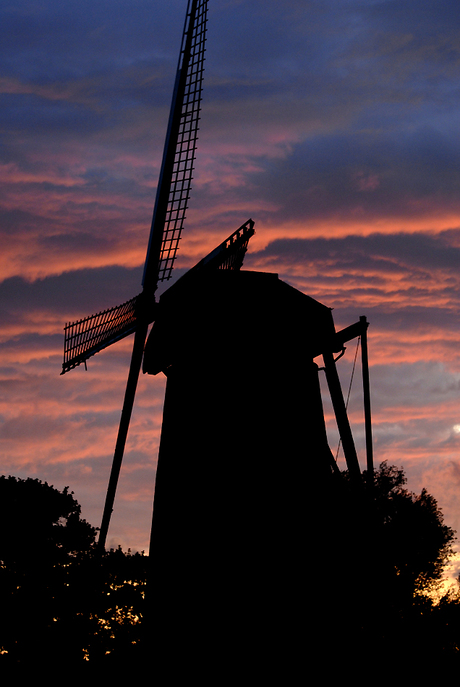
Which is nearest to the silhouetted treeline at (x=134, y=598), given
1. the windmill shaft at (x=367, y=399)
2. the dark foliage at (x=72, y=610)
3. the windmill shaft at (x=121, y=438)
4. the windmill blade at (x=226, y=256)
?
the dark foliage at (x=72, y=610)

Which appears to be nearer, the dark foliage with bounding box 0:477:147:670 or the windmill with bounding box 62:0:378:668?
the windmill with bounding box 62:0:378:668

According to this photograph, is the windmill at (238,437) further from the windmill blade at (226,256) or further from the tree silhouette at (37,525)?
the tree silhouette at (37,525)

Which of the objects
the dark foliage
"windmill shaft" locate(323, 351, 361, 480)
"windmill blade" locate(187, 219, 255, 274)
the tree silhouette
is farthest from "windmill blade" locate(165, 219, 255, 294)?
the tree silhouette

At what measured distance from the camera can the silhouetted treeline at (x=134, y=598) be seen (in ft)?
38.1

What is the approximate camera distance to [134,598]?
17.5 meters

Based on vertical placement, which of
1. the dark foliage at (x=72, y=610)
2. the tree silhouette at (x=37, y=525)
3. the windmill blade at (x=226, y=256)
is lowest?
the dark foliage at (x=72, y=610)

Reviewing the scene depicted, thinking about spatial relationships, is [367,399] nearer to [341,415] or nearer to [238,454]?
[341,415]

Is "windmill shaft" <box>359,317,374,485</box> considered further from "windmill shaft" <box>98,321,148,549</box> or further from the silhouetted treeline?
"windmill shaft" <box>98,321,148,549</box>

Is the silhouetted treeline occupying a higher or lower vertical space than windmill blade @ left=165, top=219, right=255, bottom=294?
lower

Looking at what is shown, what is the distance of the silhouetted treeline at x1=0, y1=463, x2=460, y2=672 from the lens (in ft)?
38.1

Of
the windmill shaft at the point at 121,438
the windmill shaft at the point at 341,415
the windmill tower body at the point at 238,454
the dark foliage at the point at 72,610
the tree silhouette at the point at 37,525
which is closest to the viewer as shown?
the windmill tower body at the point at 238,454

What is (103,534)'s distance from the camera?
14875 millimetres

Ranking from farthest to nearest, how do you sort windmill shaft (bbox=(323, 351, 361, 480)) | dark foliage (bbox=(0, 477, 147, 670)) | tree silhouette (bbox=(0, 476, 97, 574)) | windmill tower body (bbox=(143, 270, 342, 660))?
1. tree silhouette (bbox=(0, 476, 97, 574))
2. dark foliage (bbox=(0, 477, 147, 670))
3. windmill shaft (bbox=(323, 351, 361, 480))
4. windmill tower body (bbox=(143, 270, 342, 660))

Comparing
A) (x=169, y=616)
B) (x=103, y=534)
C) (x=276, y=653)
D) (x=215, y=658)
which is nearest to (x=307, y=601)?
(x=276, y=653)
